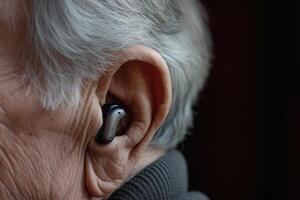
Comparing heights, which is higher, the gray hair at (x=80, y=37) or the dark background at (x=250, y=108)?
the gray hair at (x=80, y=37)

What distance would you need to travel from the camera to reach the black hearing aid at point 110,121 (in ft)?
2.78

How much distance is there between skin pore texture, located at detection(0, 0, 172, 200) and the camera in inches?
32.0

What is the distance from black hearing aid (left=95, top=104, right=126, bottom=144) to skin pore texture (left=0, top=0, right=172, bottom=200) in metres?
0.01

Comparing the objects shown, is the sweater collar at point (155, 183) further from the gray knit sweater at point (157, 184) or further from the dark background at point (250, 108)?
the dark background at point (250, 108)

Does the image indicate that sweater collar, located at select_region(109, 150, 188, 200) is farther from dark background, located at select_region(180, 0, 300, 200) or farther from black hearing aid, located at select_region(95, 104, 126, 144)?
dark background, located at select_region(180, 0, 300, 200)

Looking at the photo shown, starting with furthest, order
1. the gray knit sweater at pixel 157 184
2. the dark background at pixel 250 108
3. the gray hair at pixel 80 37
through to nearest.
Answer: the dark background at pixel 250 108, the gray knit sweater at pixel 157 184, the gray hair at pixel 80 37

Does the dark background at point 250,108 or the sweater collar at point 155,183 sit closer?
the sweater collar at point 155,183

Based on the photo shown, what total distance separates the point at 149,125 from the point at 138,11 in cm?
17

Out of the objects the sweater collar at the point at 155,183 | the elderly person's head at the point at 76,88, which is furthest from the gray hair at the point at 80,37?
the sweater collar at the point at 155,183

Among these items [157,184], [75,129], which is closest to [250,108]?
[157,184]

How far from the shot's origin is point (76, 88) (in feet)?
2.70

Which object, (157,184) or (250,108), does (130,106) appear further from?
(250,108)

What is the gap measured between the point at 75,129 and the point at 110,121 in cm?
5

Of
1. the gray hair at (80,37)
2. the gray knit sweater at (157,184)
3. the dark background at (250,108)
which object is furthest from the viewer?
the dark background at (250,108)
